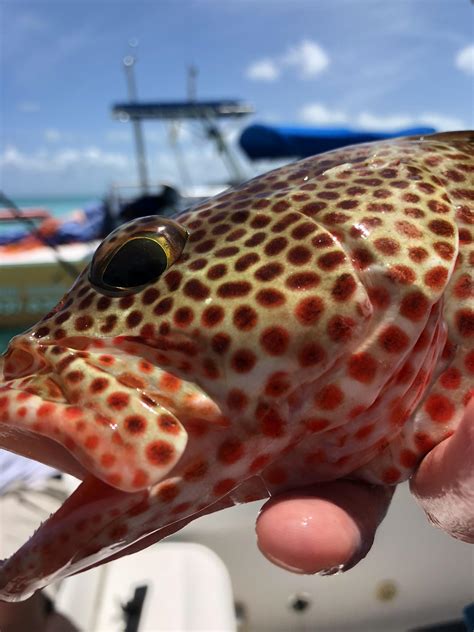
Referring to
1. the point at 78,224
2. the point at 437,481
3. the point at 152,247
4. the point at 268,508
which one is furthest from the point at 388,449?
the point at 78,224

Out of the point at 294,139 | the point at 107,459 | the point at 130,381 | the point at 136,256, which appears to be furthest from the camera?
the point at 294,139

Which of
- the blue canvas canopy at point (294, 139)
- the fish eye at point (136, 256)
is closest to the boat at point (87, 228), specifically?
the blue canvas canopy at point (294, 139)

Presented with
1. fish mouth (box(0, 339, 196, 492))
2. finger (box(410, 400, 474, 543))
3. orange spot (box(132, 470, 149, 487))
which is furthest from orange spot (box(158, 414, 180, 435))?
finger (box(410, 400, 474, 543))

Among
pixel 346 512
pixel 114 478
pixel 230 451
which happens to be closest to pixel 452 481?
pixel 346 512

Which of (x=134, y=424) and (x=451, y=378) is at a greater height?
(x=134, y=424)

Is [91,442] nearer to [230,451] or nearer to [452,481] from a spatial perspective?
[230,451]
